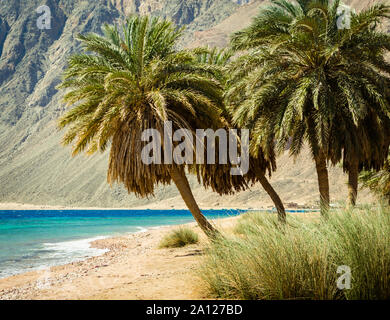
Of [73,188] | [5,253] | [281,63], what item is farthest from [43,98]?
[281,63]

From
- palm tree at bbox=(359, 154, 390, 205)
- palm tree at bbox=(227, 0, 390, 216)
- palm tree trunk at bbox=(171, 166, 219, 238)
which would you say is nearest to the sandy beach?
palm tree trunk at bbox=(171, 166, 219, 238)

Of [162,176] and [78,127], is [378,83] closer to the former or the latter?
[162,176]

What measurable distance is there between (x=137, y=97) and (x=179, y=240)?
23.8ft

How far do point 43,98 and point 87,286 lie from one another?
→ 201454 mm

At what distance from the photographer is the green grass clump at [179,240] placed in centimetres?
1639

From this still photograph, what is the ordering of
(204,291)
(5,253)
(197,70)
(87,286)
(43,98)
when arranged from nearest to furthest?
(204,291) → (87,286) → (197,70) → (5,253) → (43,98)

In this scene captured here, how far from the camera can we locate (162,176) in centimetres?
1278

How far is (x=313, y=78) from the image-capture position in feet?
36.4
